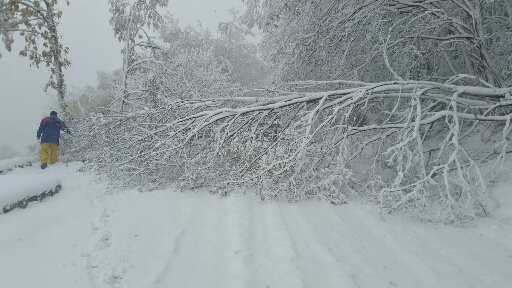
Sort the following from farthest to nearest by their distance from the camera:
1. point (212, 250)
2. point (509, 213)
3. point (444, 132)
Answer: point (444, 132) → point (509, 213) → point (212, 250)

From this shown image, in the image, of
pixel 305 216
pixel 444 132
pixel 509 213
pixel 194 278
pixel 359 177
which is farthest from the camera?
pixel 444 132

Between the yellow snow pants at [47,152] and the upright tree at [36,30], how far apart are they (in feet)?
7.43

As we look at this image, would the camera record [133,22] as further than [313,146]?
Yes

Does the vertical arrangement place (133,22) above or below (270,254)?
above

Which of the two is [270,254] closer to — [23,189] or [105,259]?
[105,259]

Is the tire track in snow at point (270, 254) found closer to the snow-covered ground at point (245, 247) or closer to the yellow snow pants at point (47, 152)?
the snow-covered ground at point (245, 247)

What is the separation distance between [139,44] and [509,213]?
10.6 meters

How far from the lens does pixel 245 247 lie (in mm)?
3824

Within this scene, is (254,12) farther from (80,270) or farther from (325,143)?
(80,270)

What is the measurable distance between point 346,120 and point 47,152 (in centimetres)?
892

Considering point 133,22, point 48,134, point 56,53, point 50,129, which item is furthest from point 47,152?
point 133,22

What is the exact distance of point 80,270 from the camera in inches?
132

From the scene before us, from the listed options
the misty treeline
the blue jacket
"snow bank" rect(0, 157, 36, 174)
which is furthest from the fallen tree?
"snow bank" rect(0, 157, 36, 174)

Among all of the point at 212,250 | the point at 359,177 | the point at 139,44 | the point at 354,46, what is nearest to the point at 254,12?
the point at 139,44
